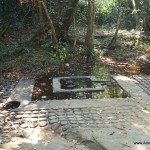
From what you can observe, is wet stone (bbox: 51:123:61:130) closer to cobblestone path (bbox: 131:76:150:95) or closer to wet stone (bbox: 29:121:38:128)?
wet stone (bbox: 29:121:38:128)

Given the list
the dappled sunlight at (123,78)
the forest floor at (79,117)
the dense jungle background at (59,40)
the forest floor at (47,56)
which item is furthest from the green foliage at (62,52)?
the dappled sunlight at (123,78)

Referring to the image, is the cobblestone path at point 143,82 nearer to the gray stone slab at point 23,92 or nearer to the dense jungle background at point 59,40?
the dense jungle background at point 59,40

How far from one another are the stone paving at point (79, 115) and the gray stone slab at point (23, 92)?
42cm

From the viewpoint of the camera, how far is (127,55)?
1122cm

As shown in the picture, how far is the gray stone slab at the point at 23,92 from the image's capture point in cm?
652

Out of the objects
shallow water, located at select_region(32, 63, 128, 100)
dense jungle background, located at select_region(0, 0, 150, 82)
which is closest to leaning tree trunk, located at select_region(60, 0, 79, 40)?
dense jungle background, located at select_region(0, 0, 150, 82)

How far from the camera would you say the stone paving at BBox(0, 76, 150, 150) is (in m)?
5.14

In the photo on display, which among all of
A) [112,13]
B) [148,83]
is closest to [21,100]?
[148,83]

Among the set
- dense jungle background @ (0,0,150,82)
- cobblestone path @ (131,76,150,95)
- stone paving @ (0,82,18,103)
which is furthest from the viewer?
dense jungle background @ (0,0,150,82)

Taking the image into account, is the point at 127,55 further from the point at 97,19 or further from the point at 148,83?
the point at 97,19

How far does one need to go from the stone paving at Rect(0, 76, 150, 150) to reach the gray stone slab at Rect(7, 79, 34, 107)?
42cm

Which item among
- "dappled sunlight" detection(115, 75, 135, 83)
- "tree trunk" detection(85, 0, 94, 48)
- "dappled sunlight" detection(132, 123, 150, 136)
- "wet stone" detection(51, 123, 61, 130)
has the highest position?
"tree trunk" detection(85, 0, 94, 48)

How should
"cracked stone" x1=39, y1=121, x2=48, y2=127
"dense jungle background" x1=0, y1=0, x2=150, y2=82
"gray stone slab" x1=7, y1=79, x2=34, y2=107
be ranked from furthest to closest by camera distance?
1. "dense jungle background" x1=0, y1=0, x2=150, y2=82
2. "gray stone slab" x1=7, y1=79, x2=34, y2=107
3. "cracked stone" x1=39, y1=121, x2=48, y2=127

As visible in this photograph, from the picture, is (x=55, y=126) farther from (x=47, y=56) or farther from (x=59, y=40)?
(x=59, y=40)
